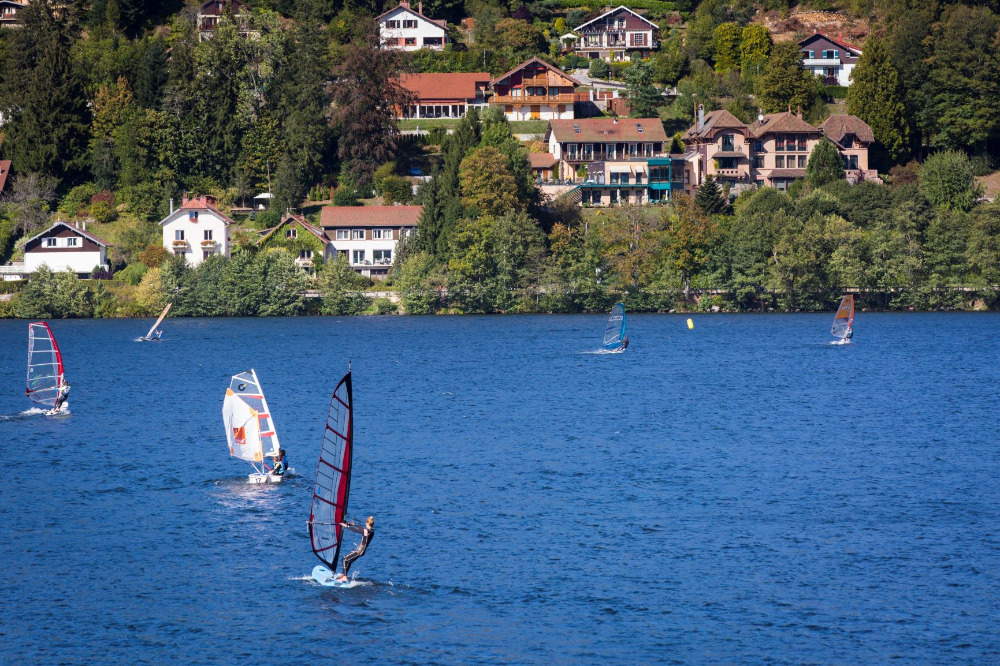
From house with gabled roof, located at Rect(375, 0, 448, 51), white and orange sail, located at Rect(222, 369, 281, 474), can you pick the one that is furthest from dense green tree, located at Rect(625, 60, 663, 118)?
white and orange sail, located at Rect(222, 369, 281, 474)

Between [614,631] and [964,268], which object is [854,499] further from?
[964,268]

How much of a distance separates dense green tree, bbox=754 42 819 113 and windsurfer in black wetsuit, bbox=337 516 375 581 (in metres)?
141

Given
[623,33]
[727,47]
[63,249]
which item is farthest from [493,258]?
[623,33]

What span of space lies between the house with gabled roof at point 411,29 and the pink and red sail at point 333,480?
159 meters

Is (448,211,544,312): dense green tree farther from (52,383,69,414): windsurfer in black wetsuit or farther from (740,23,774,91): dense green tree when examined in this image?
(52,383,69,414): windsurfer in black wetsuit

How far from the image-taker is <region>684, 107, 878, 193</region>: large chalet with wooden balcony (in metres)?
151

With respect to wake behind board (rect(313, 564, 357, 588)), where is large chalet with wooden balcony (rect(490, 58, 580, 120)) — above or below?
above

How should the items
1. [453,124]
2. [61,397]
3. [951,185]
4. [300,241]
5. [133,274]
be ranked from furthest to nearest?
[453,124] < [300,241] < [951,185] < [133,274] < [61,397]

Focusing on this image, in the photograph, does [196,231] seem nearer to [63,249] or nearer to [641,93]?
[63,249]

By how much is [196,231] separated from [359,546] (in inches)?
4344

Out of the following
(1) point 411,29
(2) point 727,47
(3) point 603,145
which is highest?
(1) point 411,29

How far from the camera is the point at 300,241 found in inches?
5458

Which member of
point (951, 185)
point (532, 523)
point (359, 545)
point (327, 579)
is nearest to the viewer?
point (359, 545)

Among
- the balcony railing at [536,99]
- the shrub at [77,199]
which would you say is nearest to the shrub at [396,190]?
the balcony railing at [536,99]
